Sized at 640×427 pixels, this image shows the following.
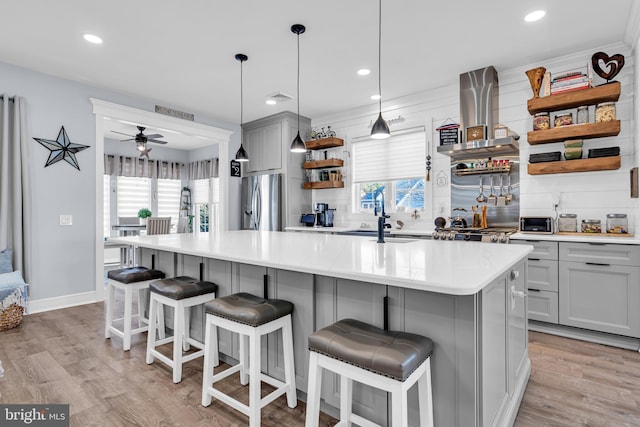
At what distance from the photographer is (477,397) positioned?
4.52 ft

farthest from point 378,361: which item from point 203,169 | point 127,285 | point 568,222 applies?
point 203,169

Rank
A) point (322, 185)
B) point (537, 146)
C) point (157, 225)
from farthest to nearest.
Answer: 1. point (157, 225)
2. point (322, 185)
3. point (537, 146)

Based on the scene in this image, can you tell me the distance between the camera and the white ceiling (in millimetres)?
2695

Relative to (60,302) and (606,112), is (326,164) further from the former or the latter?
(60,302)

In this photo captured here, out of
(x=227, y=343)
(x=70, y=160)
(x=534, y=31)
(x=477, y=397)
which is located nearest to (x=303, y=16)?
(x=534, y=31)

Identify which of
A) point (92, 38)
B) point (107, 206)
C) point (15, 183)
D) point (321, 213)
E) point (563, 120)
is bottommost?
point (321, 213)

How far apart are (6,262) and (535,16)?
556 cm

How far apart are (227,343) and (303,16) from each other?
2705mm

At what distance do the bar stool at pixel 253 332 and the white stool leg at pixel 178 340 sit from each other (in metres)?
0.38

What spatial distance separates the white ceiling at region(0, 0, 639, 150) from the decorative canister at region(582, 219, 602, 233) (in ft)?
5.62

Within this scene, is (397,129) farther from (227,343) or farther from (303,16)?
(227,343)

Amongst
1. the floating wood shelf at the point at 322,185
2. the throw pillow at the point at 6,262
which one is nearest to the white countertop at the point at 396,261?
the throw pillow at the point at 6,262

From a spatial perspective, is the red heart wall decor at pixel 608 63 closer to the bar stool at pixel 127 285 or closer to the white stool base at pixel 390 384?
the white stool base at pixel 390 384

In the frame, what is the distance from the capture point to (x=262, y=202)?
5652 mm
